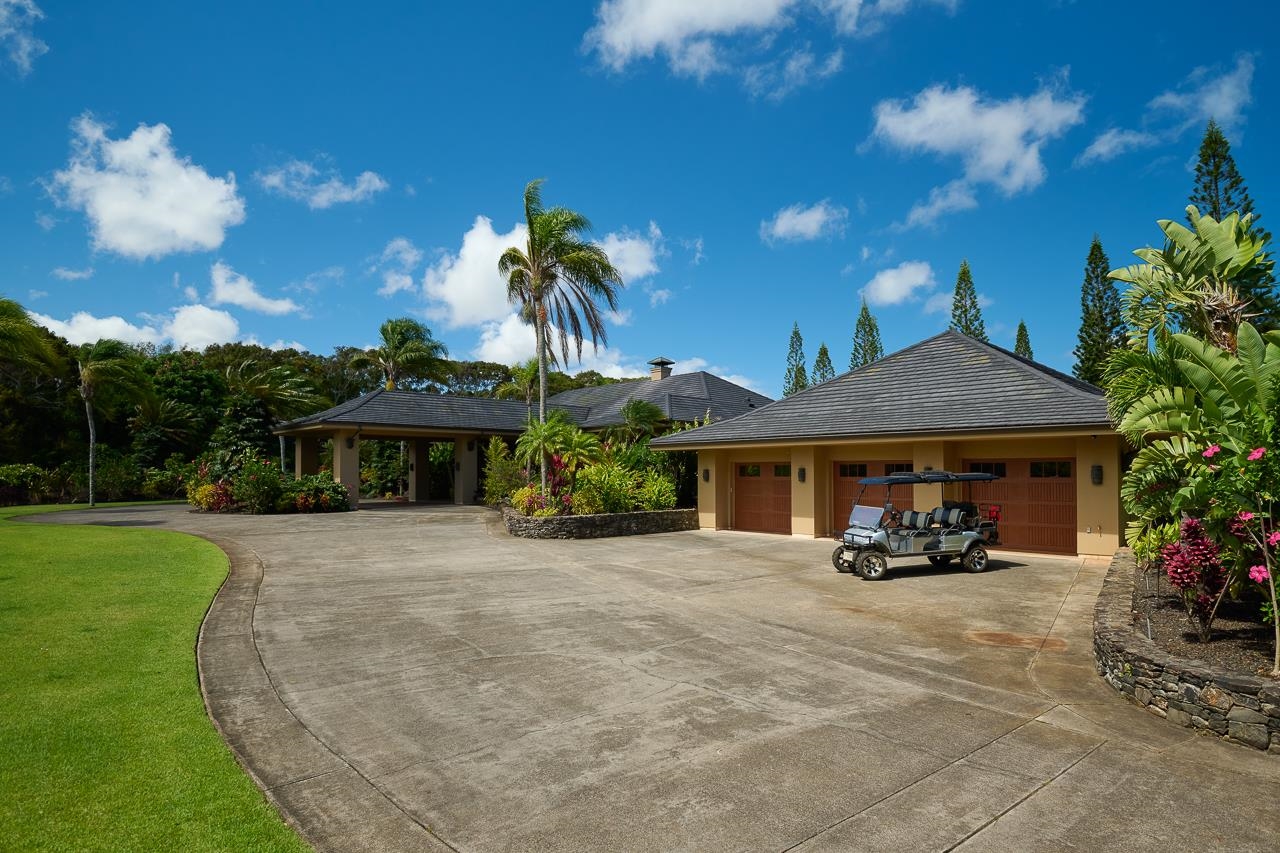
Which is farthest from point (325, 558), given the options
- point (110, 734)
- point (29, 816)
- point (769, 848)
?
point (769, 848)

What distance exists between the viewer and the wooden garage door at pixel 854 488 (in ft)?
59.6

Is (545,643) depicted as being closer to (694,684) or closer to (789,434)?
(694,684)

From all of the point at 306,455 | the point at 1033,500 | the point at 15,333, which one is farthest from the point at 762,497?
the point at 15,333

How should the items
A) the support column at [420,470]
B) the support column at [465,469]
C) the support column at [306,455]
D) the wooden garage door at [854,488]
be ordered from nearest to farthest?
the wooden garage door at [854,488] < the support column at [465,469] < the support column at [306,455] < the support column at [420,470]

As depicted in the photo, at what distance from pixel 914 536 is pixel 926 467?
4853mm

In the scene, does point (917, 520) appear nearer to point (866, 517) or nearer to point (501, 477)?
point (866, 517)

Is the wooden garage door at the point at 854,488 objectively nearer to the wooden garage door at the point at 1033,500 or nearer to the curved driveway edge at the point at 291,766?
the wooden garage door at the point at 1033,500

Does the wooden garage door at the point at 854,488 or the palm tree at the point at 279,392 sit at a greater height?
the palm tree at the point at 279,392

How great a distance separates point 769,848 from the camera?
3820mm

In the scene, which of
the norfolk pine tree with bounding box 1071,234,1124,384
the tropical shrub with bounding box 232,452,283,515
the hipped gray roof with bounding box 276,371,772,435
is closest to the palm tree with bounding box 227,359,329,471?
the hipped gray roof with bounding box 276,371,772,435

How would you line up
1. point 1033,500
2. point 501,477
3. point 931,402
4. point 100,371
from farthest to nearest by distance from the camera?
point 100,371 → point 501,477 → point 931,402 → point 1033,500

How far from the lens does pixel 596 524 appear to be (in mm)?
19703

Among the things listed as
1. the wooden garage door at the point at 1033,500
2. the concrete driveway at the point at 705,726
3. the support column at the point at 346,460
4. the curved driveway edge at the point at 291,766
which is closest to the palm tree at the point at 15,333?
the support column at the point at 346,460

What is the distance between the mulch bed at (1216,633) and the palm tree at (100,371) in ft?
115
